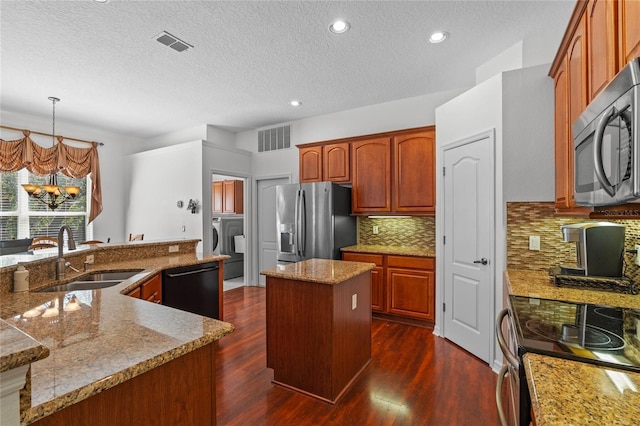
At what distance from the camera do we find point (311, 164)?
4684 mm

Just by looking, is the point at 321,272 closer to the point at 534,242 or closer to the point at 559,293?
the point at 559,293

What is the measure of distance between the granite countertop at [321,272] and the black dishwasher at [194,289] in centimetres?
94

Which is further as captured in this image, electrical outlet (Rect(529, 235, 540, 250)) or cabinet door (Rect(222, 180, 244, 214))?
cabinet door (Rect(222, 180, 244, 214))

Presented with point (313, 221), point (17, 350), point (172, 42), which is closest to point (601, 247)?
point (17, 350)

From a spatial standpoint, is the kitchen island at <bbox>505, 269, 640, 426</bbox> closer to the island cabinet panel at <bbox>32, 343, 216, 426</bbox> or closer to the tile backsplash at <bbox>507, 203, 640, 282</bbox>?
the island cabinet panel at <bbox>32, 343, 216, 426</bbox>

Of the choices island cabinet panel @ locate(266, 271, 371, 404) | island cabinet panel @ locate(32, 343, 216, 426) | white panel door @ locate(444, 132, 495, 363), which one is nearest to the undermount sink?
island cabinet panel @ locate(266, 271, 371, 404)

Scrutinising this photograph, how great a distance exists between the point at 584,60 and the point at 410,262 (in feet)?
8.20

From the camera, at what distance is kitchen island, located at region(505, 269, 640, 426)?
0.72 meters

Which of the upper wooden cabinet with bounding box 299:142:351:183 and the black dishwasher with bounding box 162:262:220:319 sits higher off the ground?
the upper wooden cabinet with bounding box 299:142:351:183

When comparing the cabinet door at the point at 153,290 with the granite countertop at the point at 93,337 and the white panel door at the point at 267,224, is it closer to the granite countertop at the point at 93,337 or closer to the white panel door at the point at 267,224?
the granite countertop at the point at 93,337

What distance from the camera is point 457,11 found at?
96.3 inches

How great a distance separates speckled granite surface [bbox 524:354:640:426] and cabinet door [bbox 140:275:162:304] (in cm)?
238

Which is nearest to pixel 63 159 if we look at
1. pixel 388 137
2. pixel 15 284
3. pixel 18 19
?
pixel 18 19

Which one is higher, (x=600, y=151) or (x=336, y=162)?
(x=336, y=162)
